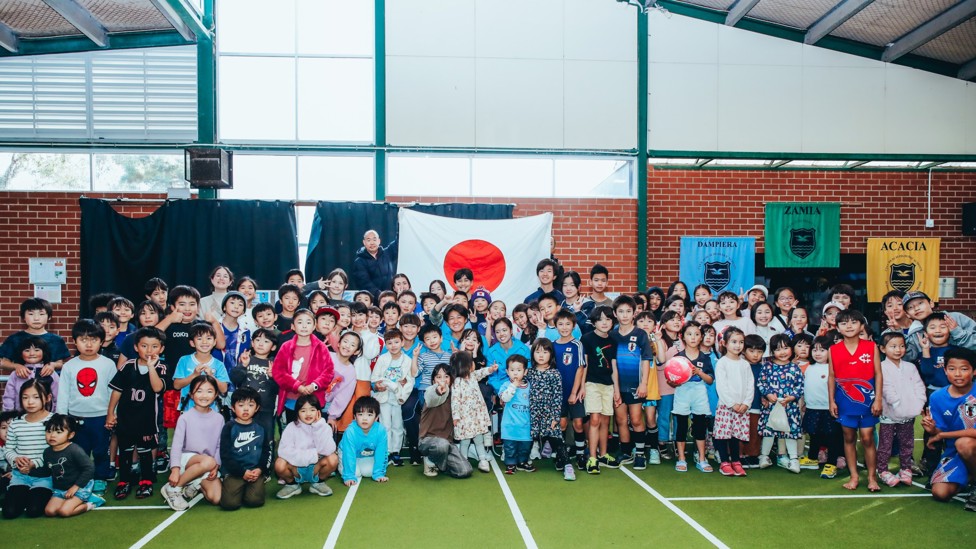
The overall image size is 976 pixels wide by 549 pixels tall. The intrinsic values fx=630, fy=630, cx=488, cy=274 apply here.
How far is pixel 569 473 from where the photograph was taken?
18.4 ft

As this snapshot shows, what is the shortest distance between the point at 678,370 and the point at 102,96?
30.1 feet

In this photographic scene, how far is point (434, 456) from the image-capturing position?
5750 mm

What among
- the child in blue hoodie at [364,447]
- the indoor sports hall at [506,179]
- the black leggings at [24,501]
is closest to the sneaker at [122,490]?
the black leggings at [24,501]

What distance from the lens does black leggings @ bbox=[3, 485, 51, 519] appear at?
464cm

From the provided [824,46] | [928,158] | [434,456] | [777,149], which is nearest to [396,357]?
[434,456]

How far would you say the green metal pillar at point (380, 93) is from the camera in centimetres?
958

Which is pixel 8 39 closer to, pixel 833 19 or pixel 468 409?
pixel 468 409

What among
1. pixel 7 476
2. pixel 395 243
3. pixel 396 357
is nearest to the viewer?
pixel 7 476

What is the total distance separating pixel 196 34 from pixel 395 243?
4398mm

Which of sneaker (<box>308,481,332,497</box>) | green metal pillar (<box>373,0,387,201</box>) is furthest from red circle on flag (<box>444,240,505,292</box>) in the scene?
sneaker (<box>308,481,332,497</box>)

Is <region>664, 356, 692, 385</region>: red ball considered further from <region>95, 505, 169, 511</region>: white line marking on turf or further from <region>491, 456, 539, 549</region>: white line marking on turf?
<region>95, 505, 169, 511</region>: white line marking on turf

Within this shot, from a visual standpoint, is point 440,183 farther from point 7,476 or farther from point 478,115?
point 7,476

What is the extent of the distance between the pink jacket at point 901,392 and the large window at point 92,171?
9.32 meters

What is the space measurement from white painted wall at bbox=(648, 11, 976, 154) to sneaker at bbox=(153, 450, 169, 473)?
25.9 feet
